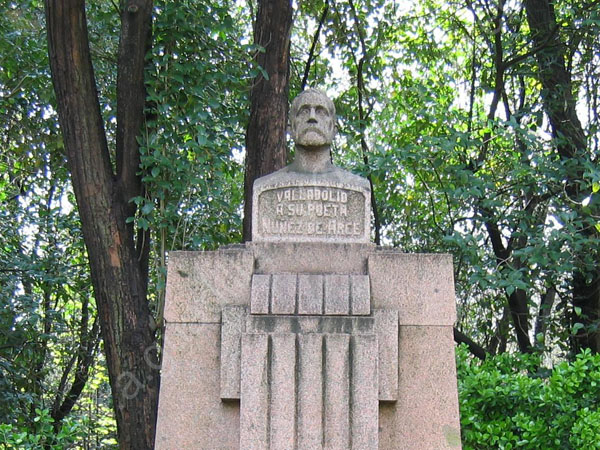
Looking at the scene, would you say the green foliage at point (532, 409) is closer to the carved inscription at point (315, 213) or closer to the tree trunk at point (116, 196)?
the carved inscription at point (315, 213)

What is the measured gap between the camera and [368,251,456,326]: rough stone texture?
541cm

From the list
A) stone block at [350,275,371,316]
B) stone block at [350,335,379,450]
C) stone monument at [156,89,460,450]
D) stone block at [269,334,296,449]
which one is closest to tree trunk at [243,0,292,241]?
stone monument at [156,89,460,450]

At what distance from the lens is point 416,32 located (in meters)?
12.4

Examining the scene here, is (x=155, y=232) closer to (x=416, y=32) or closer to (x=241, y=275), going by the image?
(x=241, y=275)

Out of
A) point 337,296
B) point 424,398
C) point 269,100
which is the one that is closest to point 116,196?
point 269,100

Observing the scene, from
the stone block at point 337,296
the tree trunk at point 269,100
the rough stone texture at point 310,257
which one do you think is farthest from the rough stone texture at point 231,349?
the tree trunk at point 269,100

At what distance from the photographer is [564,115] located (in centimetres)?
1023

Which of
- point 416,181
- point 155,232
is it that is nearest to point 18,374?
point 155,232

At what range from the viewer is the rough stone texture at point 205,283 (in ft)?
17.8

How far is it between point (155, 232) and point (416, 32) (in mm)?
6106

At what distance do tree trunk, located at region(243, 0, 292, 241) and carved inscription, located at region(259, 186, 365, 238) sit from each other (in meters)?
2.71

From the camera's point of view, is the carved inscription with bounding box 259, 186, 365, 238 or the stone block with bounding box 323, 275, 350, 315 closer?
the stone block with bounding box 323, 275, 350, 315

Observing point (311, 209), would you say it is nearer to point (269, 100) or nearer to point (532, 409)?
point (532, 409)

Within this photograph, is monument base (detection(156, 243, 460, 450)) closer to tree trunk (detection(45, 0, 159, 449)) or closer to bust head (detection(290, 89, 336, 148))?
bust head (detection(290, 89, 336, 148))
